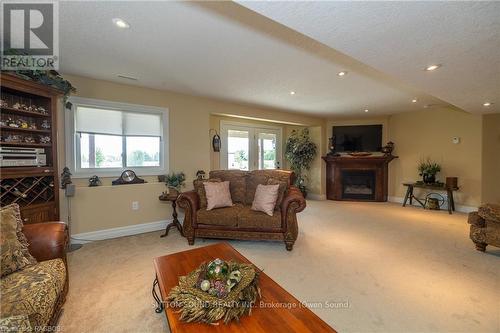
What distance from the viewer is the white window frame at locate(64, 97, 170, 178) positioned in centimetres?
307

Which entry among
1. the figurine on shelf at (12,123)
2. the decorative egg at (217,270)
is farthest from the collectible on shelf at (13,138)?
the decorative egg at (217,270)

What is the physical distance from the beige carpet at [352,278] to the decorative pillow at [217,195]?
59 centimetres

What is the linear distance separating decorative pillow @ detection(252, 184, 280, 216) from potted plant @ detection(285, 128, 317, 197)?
10.8 feet

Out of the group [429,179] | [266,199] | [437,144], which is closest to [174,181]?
[266,199]

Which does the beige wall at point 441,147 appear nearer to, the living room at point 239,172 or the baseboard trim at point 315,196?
the living room at point 239,172

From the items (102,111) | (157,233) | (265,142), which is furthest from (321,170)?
(102,111)

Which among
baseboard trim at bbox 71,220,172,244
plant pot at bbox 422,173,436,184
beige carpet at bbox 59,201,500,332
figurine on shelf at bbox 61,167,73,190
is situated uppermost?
figurine on shelf at bbox 61,167,73,190

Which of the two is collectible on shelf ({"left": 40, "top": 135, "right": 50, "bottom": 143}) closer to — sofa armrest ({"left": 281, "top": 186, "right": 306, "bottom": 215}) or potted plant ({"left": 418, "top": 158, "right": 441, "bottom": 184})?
sofa armrest ({"left": 281, "top": 186, "right": 306, "bottom": 215})

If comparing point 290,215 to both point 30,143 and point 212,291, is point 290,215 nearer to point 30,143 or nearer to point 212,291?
point 212,291

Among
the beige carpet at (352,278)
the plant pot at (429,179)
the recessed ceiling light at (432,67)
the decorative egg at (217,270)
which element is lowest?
the beige carpet at (352,278)

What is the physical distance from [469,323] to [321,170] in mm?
4888

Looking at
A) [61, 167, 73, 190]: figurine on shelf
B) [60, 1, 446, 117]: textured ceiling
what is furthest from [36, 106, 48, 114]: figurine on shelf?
[61, 167, 73, 190]: figurine on shelf

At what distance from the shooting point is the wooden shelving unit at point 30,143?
232 centimetres

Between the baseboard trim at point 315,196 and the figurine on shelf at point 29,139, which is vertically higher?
the figurine on shelf at point 29,139
